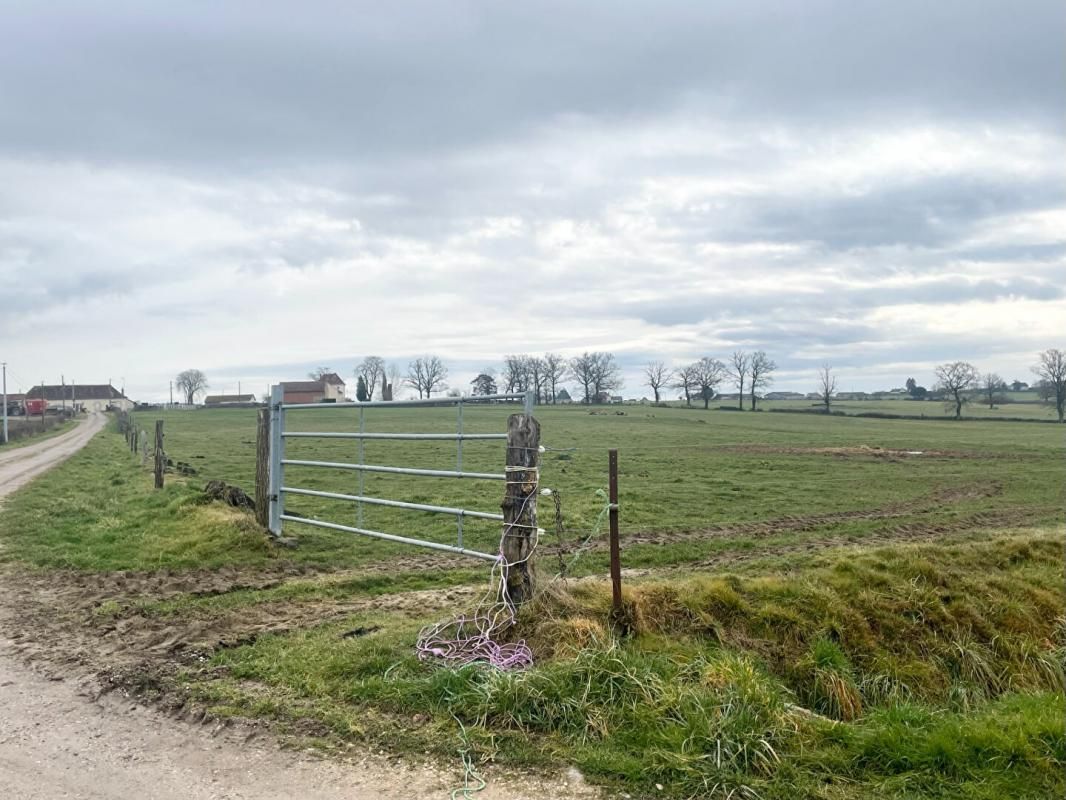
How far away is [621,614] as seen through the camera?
545 centimetres

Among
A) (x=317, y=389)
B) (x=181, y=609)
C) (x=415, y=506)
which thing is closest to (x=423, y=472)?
(x=415, y=506)

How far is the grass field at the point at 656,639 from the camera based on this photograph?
394 centimetres

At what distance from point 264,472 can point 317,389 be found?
8361cm

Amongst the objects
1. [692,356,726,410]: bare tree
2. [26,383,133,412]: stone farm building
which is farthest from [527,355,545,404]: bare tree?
[26,383,133,412]: stone farm building

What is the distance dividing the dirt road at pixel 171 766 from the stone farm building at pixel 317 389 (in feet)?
217

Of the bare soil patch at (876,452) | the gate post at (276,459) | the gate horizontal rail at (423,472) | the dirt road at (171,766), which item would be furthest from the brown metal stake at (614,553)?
the bare soil patch at (876,452)

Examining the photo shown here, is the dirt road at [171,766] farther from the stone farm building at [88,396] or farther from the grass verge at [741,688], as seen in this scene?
the stone farm building at [88,396]

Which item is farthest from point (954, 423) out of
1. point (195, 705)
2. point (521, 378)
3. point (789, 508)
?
point (195, 705)

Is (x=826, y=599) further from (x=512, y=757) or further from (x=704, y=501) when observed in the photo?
(x=704, y=501)

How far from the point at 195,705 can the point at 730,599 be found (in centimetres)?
396

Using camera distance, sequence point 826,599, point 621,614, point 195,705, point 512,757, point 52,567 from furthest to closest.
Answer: point 52,567
point 826,599
point 621,614
point 195,705
point 512,757

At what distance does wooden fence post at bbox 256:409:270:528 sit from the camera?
33.4 feet

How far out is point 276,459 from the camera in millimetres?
10016

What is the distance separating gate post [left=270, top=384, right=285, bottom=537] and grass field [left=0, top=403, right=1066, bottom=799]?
0.39 meters
